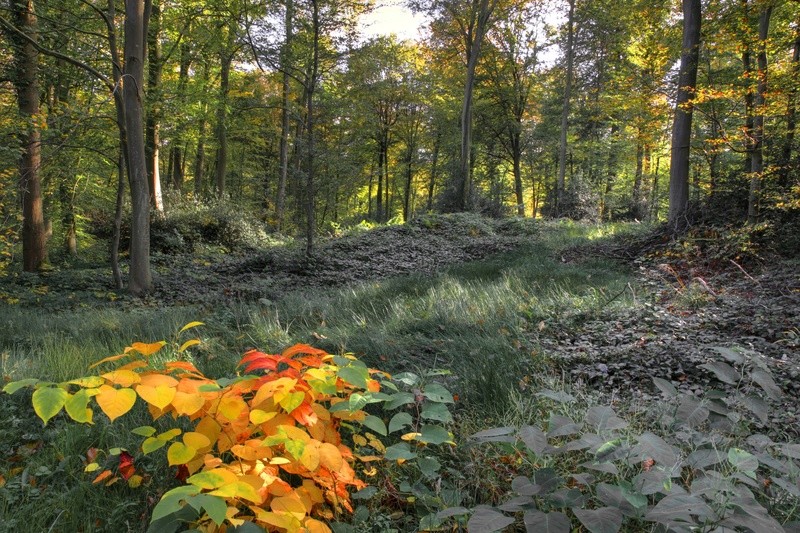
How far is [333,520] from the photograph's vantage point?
171cm

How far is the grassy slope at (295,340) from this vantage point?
190 centimetres

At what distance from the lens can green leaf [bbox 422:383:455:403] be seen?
183cm

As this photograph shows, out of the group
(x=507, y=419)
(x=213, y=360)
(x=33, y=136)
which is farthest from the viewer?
(x=33, y=136)

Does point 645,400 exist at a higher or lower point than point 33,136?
lower

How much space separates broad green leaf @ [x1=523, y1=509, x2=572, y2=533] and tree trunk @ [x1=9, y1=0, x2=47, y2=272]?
886 cm

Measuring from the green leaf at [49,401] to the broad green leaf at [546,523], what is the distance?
137 centimetres

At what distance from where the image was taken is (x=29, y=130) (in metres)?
7.96

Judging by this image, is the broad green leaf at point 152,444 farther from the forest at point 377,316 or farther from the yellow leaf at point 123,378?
the yellow leaf at point 123,378

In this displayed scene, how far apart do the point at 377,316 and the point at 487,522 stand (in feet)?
12.6

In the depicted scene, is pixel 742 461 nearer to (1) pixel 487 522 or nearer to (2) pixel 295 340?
(1) pixel 487 522

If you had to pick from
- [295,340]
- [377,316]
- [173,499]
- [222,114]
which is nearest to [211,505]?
[173,499]

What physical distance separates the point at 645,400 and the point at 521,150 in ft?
83.4

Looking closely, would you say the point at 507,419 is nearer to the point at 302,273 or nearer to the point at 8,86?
the point at 302,273

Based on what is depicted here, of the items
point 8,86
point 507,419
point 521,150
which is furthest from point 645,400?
point 521,150
